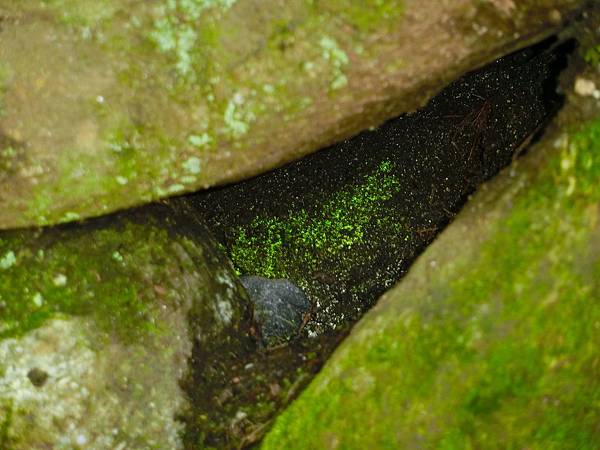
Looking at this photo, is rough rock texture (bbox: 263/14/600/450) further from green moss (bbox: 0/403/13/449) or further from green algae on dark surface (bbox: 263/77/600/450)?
green moss (bbox: 0/403/13/449)

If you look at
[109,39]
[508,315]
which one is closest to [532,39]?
[508,315]

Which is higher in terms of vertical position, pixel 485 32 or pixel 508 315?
pixel 485 32

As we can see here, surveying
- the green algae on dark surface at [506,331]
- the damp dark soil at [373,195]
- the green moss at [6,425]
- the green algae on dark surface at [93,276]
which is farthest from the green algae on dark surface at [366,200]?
the green moss at [6,425]

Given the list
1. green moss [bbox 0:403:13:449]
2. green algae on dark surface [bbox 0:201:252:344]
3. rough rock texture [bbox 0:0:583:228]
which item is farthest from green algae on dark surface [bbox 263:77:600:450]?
green moss [bbox 0:403:13:449]

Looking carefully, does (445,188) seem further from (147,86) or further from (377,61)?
(147,86)

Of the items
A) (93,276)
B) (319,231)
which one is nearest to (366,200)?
(319,231)

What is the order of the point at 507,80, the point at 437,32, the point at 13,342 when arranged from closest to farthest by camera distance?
the point at 437,32 → the point at 13,342 → the point at 507,80
